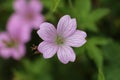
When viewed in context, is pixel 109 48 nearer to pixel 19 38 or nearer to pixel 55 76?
pixel 55 76

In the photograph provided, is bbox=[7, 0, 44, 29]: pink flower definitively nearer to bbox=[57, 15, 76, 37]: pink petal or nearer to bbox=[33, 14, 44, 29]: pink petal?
bbox=[33, 14, 44, 29]: pink petal

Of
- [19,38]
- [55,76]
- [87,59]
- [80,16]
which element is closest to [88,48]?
[80,16]

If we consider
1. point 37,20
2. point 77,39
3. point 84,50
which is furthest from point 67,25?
point 37,20

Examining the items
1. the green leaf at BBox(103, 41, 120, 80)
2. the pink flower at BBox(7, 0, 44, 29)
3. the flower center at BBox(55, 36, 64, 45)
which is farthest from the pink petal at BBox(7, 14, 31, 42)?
the flower center at BBox(55, 36, 64, 45)

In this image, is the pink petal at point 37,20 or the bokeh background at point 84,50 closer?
the bokeh background at point 84,50

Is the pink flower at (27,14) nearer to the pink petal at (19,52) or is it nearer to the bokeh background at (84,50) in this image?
the bokeh background at (84,50)

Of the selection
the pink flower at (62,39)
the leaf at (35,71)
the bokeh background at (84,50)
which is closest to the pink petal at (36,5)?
the bokeh background at (84,50)
